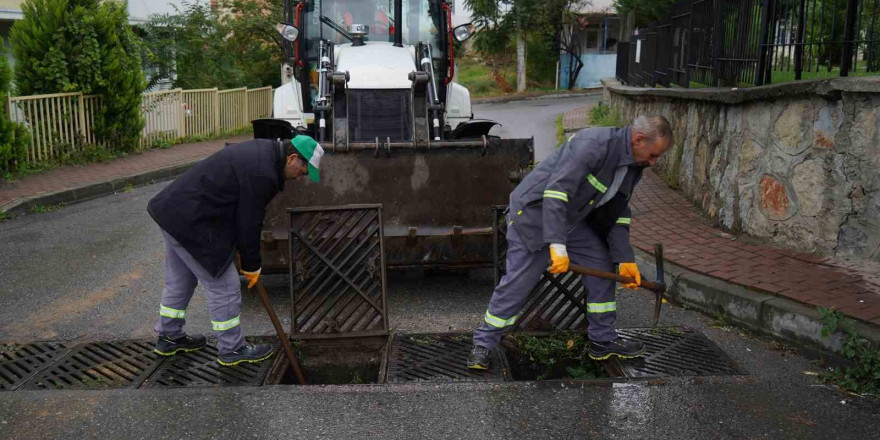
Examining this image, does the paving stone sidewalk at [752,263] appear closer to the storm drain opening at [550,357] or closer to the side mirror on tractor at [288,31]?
the storm drain opening at [550,357]

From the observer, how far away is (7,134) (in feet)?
33.4

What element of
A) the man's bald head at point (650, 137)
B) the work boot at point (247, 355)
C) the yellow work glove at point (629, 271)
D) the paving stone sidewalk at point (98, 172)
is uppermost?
the man's bald head at point (650, 137)

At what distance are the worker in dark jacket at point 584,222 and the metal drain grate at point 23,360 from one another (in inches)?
104

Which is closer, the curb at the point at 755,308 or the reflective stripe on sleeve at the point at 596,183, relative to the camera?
the reflective stripe on sleeve at the point at 596,183

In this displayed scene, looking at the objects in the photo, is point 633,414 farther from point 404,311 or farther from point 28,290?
point 28,290

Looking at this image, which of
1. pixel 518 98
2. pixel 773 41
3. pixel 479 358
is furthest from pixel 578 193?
pixel 518 98

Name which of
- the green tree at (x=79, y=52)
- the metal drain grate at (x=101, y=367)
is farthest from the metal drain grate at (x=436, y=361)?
the green tree at (x=79, y=52)

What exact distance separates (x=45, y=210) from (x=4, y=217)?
58 centimetres

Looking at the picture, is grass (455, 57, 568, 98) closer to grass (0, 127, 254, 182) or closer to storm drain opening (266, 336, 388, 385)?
grass (0, 127, 254, 182)

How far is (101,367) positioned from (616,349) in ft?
10.4

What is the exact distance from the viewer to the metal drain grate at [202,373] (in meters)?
4.35

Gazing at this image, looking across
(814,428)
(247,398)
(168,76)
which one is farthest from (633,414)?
(168,76)

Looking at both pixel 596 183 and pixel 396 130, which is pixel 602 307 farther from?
pixel 396 130

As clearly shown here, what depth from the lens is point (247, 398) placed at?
4.04 metres
